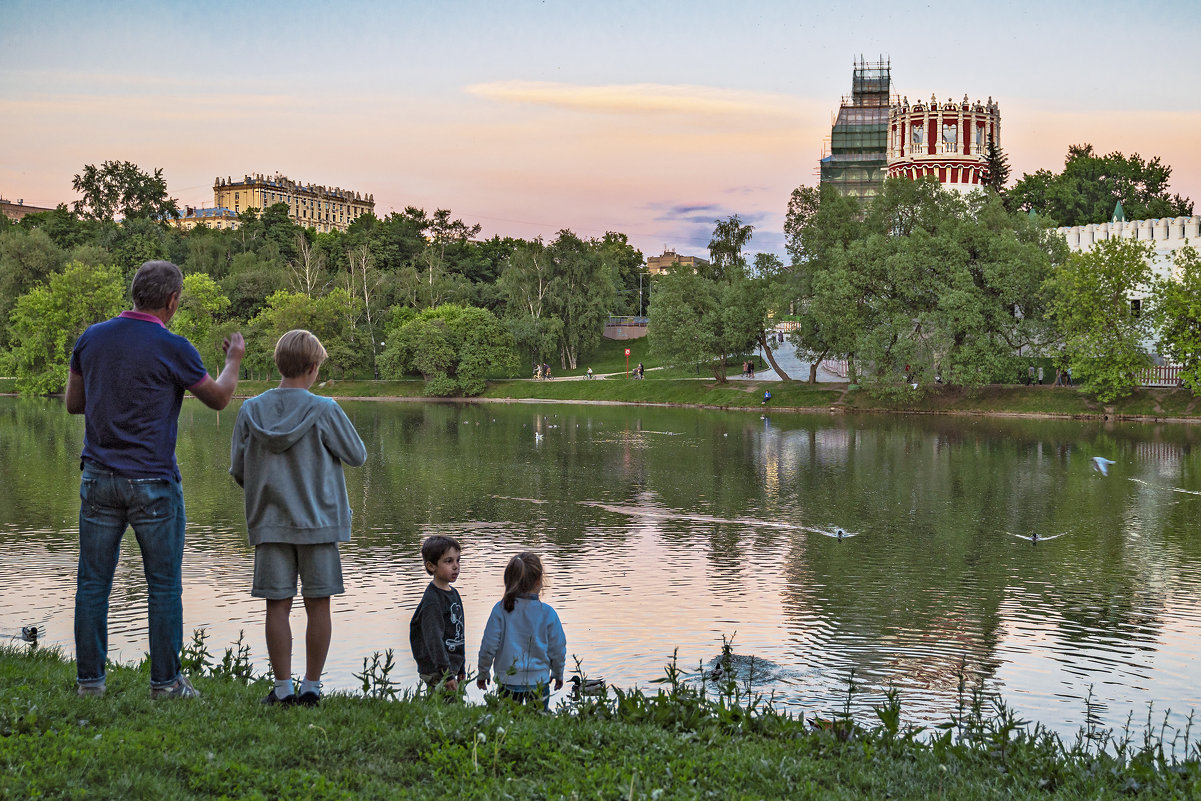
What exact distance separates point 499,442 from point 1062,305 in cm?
3048

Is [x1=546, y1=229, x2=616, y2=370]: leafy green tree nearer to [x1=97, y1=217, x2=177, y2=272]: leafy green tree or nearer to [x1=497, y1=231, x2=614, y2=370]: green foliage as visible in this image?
[x1=497, y1=231, x2=614, y2=370]: green foliage

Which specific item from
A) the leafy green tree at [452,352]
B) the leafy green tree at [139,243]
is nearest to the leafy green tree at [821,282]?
the leafy green tree at [452,352]

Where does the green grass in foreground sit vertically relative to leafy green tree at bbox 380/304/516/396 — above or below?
below

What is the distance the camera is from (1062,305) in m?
54.4

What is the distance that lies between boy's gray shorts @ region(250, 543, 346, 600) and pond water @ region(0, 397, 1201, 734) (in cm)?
399

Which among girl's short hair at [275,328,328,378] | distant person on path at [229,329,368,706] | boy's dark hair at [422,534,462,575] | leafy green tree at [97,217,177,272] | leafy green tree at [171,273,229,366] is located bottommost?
boy's dark hair at [422,534,462,575]

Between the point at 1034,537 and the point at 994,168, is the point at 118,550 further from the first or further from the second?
the point at 994,168

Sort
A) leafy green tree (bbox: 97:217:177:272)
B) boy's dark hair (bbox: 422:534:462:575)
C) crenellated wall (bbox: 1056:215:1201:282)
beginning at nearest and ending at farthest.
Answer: boy's dark hair (bbox: 422:534:462:575)
crenellated wall (bbox: 1056:215:1201:282)
leafy green tree (bbox: 97:217:177:272)

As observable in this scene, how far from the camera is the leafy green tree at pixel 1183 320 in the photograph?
51969 mm

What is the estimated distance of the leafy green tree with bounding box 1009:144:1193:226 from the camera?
286ft

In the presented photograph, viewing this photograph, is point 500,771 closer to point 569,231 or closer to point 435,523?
point 435,523

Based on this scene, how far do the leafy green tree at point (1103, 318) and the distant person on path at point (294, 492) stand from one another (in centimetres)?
5186

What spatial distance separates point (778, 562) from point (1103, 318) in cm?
4148

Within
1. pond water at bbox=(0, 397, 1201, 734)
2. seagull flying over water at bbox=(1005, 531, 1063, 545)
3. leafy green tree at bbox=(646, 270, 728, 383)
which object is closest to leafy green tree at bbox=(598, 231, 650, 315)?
leafy green tree at bbox=(646, 270, 728, 383)
